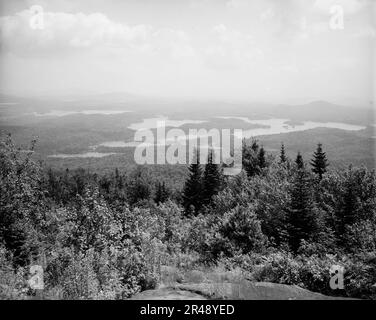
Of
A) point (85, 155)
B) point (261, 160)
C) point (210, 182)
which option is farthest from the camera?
point (85, 155)

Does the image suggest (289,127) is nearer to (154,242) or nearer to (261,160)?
(261,160)

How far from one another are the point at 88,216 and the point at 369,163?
117 m

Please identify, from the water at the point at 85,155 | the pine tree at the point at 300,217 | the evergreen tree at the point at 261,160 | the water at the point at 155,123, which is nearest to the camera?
the pine tree at the point at 300,217

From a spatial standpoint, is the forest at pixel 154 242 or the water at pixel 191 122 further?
the water at pixel 191 122

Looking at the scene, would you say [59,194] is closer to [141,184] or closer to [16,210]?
[141,184]

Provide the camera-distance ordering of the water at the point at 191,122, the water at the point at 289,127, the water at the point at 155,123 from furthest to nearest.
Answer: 1. the water at the point at 155,123
2. the water at the point at 289,127
3. the water at the point at 191,122

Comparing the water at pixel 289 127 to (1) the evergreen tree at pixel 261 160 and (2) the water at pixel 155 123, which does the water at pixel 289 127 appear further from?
(1) the evergreen tree at pixel 261 160

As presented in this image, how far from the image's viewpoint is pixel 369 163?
357 ft

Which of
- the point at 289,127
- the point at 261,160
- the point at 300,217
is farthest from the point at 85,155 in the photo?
the point at 300,217

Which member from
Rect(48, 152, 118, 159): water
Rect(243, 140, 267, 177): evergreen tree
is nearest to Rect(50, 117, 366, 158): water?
Rect(48, 152, 118, 159): water

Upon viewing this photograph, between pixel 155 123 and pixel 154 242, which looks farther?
pixel 155 123

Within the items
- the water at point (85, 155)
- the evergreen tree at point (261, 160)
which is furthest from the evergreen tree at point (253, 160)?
the water at point (85, 155)

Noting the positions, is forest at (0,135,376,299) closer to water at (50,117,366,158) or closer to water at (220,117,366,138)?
water at (50,117,366,158)
